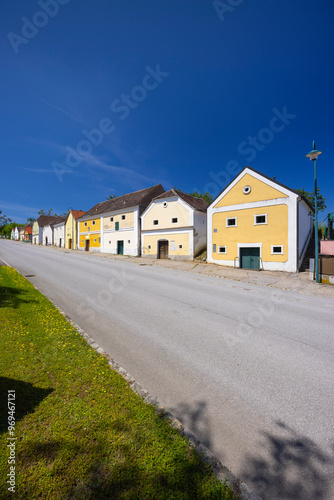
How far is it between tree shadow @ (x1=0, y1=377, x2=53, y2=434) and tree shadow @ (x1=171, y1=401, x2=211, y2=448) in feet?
6.15

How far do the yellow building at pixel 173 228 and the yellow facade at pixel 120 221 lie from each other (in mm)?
2606

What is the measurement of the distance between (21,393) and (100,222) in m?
32.8

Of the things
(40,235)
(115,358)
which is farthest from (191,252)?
(40,235)

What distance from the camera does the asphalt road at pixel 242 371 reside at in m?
2.35

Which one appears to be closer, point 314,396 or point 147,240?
point 314,396

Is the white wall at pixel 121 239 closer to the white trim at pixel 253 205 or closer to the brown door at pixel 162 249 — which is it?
the brown door at pixel 162 249

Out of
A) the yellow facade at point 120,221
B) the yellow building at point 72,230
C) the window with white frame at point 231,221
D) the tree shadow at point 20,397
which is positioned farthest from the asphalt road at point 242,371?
the yellow building at point 72,230

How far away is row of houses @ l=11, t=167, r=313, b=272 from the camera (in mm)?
16688

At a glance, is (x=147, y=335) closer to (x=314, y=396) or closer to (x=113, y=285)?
(x=314, y=396)

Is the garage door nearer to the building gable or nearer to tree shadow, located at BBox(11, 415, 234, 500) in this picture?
the building gable

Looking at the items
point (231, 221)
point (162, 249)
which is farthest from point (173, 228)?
point (231, 221)

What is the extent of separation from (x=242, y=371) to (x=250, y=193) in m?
17.2

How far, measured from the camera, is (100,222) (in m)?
34.0

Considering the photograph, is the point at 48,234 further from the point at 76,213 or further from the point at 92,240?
the point at 92,240
